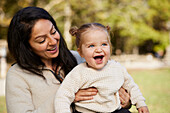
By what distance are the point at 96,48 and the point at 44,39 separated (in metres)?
0.48

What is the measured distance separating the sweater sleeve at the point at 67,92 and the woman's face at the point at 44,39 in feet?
1.00

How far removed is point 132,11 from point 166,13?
8650 millimetres

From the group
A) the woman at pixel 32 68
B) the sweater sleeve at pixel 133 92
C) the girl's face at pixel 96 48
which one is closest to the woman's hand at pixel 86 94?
the woman at pixel 32 68

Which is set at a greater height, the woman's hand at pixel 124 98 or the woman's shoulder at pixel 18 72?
the woman's shoulder at pixel 18 72

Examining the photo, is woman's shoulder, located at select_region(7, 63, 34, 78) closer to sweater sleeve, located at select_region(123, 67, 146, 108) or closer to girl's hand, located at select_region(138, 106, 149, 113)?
sweater sleeve, located at select_region(123, 67, 146, 108)

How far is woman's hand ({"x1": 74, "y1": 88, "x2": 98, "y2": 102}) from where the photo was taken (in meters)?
1.94

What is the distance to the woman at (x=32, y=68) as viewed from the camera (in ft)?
5.96

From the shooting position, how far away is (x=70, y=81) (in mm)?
1941

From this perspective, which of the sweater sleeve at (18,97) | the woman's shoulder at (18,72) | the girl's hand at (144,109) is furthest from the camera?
the girl's hand at (144,109)

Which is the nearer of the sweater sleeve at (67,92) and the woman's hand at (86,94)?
the sweater sleeve at (67,92)

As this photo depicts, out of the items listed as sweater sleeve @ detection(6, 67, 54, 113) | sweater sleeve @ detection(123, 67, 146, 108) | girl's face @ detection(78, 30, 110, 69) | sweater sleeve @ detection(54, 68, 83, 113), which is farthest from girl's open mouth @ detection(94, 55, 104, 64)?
sweater sleeve @ detection(6, 67, 54, 113)

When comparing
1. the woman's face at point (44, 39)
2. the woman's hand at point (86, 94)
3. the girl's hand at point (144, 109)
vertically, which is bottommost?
the girl's hand at point (144, 109)

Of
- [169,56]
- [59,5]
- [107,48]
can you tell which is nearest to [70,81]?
[107,48]

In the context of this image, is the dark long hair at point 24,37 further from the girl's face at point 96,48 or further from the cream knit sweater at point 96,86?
the girl's face at point 96,48
